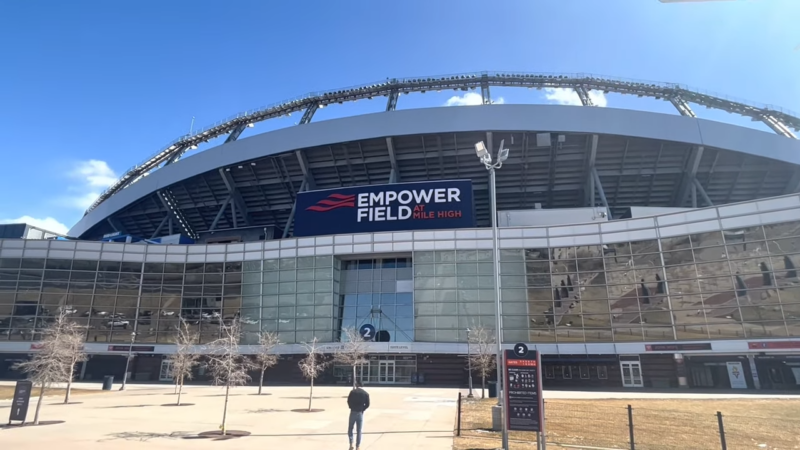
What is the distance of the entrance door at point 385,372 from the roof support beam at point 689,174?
40104mm

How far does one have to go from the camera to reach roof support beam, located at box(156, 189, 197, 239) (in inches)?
2438

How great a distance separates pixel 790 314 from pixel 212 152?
59.6 m

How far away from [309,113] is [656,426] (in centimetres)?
5814

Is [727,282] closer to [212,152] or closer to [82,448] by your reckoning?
[82,448]

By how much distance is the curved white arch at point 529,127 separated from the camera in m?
48.7

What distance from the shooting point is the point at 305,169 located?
183 ft

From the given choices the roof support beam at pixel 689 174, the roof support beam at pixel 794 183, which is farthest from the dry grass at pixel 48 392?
the roof support beam at pixel 794 183

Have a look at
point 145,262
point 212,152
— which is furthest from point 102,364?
point 212,152

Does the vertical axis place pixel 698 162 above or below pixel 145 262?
above

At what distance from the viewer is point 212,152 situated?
57.5 metres

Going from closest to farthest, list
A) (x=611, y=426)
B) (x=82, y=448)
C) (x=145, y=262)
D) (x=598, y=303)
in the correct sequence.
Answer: (x=82, y=448) → (x=611, y=426) → (x=598, y=303) → (x=145, y=262)

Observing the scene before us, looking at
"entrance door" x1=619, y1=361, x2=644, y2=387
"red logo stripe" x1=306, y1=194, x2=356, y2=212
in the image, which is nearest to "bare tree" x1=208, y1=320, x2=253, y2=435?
"red logo stripe" x1=306, y1=194, x2=356, y2=212

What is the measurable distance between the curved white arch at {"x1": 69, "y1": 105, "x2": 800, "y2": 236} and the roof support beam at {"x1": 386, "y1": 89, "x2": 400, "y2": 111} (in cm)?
768

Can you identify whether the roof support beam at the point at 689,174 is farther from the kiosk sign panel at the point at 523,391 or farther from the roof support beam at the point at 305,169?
the kiosk sign panel at the point at 523,391
